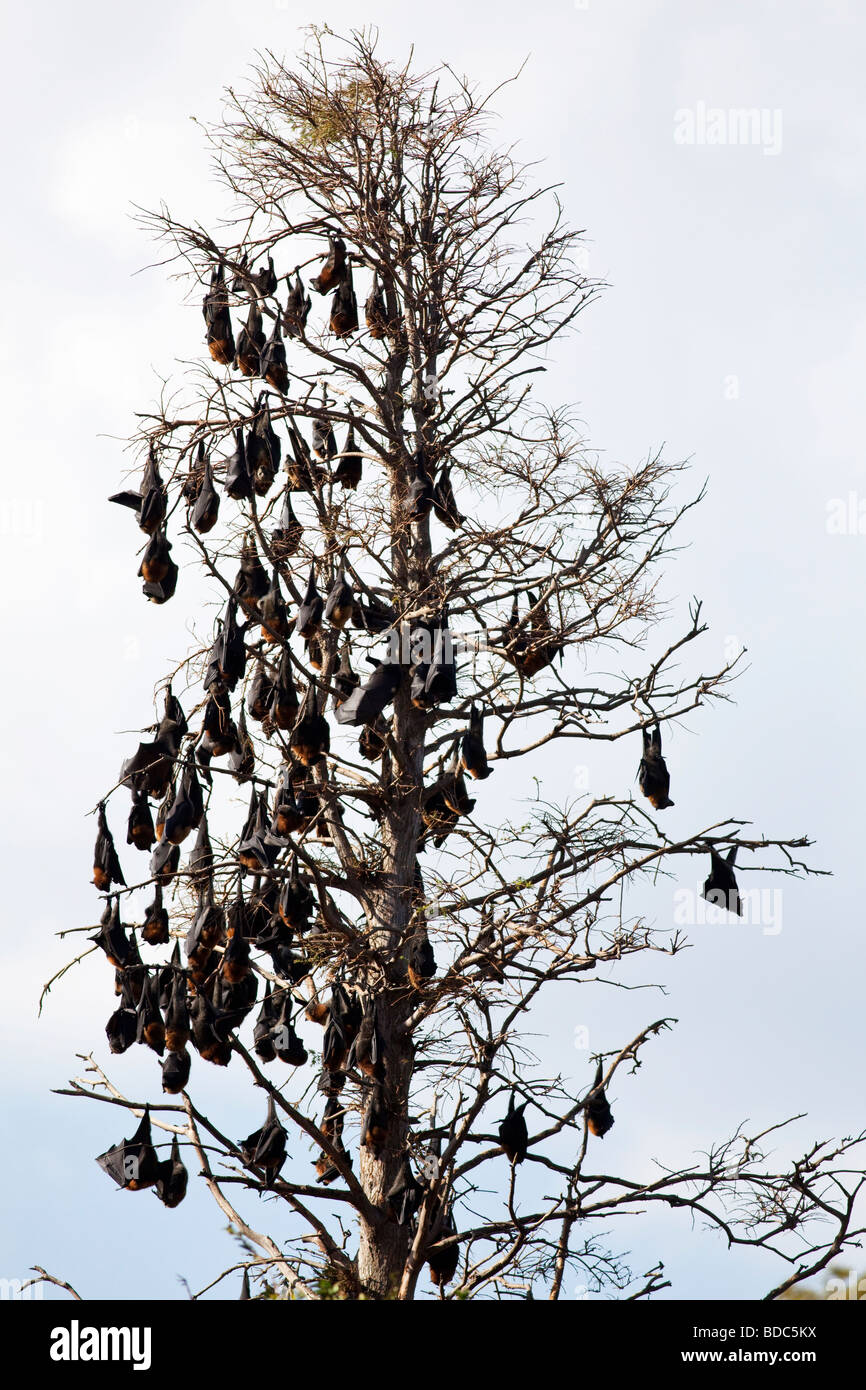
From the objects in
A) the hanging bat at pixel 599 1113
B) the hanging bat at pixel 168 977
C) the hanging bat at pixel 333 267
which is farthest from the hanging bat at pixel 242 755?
the hanging bat at pixel 333 267

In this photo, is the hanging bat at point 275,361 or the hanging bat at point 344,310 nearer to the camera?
the hanging bat at point 275,361

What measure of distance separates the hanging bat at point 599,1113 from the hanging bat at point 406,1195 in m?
1.20

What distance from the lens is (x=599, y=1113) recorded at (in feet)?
32.3

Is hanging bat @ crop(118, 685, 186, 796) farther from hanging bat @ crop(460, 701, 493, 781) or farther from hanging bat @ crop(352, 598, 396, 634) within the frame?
hanging bat @ crop(460, 701, 493, 781)

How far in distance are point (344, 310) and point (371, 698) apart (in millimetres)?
3914

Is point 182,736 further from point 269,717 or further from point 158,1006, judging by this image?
point 158,1006

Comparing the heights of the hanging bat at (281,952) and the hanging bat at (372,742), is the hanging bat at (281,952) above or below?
below

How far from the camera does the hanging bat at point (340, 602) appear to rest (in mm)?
10125

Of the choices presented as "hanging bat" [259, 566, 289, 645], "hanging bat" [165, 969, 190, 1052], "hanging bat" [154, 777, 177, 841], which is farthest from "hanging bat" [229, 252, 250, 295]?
"hanging bat" [165, 969, 190, 1052]

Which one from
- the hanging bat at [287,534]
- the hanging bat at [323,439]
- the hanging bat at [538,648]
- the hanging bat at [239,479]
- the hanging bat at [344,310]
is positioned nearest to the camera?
the hanging bat at [239,479]

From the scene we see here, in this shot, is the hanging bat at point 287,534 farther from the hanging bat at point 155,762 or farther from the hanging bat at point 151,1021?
the hanging bat at point 151,1021

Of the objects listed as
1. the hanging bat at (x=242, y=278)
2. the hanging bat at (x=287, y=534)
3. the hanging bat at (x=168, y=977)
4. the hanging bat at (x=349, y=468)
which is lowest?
the hanging bat at (x=168, y=977)
